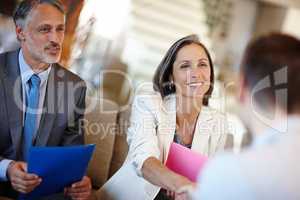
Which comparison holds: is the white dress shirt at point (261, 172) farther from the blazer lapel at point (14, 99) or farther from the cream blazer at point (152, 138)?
the blazer lapel at point (14, 99)

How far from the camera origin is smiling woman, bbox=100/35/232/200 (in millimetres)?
1361

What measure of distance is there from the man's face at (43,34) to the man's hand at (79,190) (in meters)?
0.40

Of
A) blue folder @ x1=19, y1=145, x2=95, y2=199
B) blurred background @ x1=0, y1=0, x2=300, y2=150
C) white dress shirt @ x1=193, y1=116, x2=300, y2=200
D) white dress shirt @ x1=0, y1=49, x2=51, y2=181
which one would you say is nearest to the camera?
white dress shirt @ x1=193, y1=116, x2=300, y2=200

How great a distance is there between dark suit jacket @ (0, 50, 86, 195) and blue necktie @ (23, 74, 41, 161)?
2cm

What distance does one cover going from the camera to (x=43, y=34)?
1.33 metres

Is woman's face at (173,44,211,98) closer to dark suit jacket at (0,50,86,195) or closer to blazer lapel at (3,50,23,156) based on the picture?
dark suit jacket at (0,50,86,195)

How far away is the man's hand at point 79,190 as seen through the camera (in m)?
1.36

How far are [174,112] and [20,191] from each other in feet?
1.75

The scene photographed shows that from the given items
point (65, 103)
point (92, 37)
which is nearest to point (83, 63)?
point (92, 37)

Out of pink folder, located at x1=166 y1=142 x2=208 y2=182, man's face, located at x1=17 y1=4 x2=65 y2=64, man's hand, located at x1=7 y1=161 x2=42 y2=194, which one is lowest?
man's hand, located at x1=7 y1=161 x2=42 y2=194

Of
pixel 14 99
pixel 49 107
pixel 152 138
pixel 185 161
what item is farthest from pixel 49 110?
pixel 185 161

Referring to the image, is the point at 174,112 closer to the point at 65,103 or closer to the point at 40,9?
the point at 65,103

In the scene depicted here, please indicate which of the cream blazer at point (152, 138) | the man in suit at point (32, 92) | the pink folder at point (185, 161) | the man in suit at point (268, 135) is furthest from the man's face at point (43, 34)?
the man in suit at point (268, 135)

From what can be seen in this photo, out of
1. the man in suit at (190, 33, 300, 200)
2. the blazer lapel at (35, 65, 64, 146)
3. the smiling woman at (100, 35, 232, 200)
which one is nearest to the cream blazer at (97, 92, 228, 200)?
the smiling woman at (100, 35, 232, 200)
